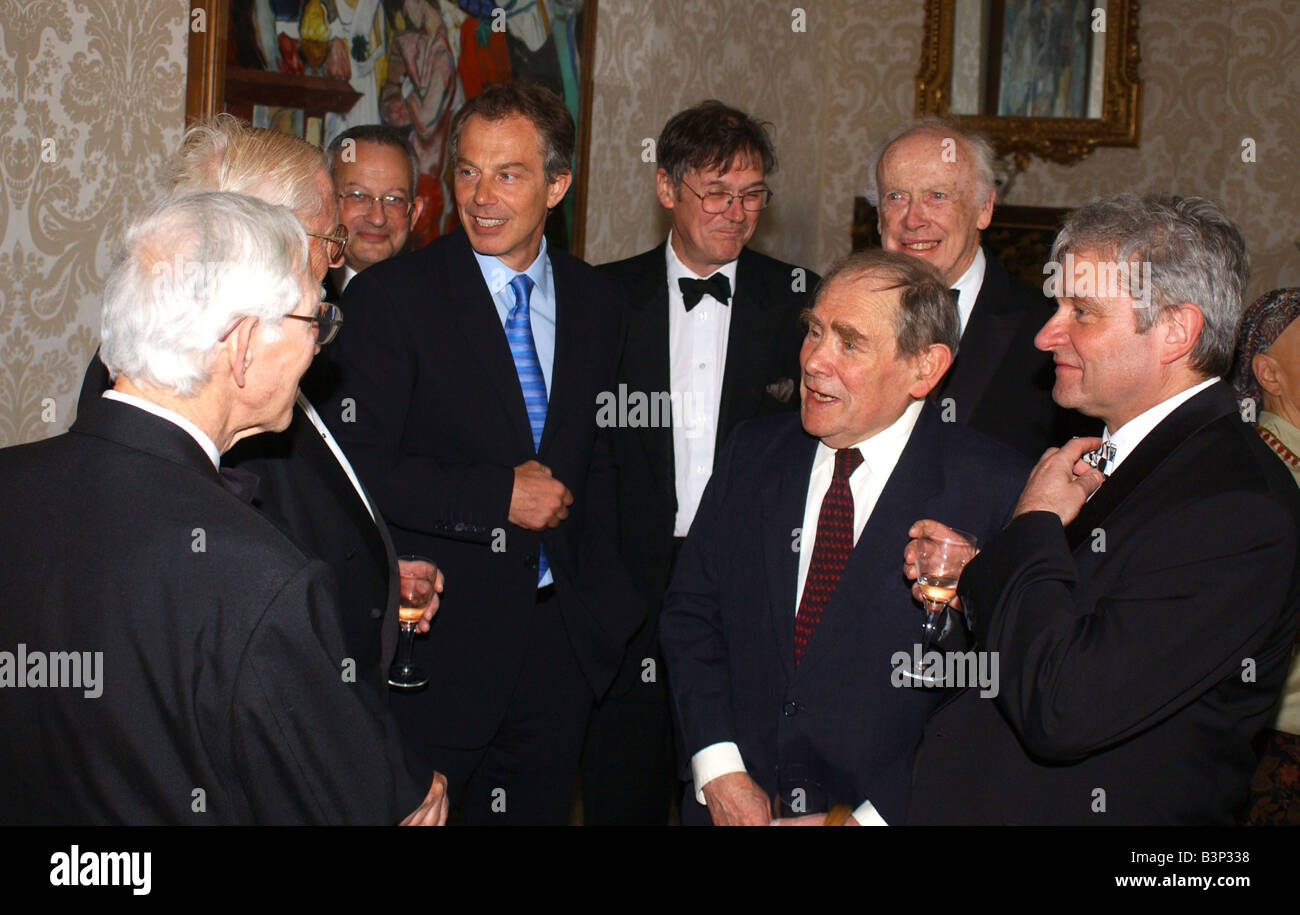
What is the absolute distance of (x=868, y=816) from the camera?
2297mm

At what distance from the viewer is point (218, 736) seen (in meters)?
1.52

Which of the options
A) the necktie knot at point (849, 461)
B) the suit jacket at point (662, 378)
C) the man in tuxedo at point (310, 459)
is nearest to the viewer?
the man in tuxedo at point (310, 459)

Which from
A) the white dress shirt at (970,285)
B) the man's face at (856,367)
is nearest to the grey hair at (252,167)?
the man's face at (856,367)

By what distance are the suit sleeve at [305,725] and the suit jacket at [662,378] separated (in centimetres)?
184

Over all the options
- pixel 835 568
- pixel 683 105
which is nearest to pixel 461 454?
pixel 835 568

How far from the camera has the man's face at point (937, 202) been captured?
134 inches

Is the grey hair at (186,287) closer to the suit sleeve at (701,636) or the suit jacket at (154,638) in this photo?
the suit jacket at (154,638)

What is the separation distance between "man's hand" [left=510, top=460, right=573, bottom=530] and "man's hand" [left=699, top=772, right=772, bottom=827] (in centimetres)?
76

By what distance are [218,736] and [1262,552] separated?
151 cm

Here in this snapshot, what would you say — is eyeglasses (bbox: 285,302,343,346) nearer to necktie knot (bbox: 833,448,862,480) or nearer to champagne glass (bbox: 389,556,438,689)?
champagne glass (bbox: 389,556,438,689)

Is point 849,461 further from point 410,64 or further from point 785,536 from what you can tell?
point 410,64

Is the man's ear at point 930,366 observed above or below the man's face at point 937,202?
below

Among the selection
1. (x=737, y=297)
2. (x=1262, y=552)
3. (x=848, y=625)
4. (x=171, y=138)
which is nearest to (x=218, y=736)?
(x=848, y=625)

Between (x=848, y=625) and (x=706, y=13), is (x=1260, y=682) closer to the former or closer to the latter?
(x=848, y=625)
